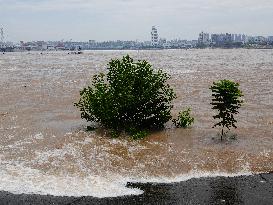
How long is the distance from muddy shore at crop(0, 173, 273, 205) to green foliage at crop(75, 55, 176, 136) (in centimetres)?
531

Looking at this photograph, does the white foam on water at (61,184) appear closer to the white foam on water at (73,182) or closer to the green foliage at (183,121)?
the white foam on water at (73,182)

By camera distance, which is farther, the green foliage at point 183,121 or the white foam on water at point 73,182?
the green foliage at point 183,121

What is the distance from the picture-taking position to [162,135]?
17688mm

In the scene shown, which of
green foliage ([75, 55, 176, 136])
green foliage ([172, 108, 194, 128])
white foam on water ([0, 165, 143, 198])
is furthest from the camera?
green foliage ([172, 108, 194, 128])

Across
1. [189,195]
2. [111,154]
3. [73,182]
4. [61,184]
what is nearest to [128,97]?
[111,154]

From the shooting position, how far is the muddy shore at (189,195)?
10.7m

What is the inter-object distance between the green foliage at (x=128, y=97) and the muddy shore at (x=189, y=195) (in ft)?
17.4

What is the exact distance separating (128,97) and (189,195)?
6411 mm

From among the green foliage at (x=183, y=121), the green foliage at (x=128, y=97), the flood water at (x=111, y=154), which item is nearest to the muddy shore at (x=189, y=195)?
the flood water at (x=111, y=154)

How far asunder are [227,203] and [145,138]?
692cm

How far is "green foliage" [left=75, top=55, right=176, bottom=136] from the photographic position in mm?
17031

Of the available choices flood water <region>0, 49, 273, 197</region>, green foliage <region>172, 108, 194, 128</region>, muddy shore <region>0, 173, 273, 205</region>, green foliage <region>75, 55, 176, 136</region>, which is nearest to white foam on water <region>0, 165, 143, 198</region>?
flood water <region>0, 49, 273, 197</region>

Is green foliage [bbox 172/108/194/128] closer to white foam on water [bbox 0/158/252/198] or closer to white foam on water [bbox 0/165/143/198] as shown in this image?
white foam on water [bbox 0/158/252/198]

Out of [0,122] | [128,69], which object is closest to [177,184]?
[128,69]
